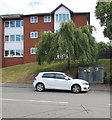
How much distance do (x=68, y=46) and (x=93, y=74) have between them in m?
3.88

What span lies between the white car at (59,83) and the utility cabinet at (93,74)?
4.63 metres

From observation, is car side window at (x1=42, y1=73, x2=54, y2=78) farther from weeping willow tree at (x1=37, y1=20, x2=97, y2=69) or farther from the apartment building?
the apartment building

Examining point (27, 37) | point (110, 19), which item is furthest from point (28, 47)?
point (110, 19)

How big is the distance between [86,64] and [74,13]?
16.8 m

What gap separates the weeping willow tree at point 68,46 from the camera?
17.4 m

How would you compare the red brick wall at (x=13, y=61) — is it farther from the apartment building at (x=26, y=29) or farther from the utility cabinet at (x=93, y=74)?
the utility cabinet at (x=93, y=74)

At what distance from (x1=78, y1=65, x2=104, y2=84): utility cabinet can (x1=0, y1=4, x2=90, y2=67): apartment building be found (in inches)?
637

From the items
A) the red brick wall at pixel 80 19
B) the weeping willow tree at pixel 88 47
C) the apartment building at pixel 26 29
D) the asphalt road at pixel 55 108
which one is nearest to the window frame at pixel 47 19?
the apartment building at pixel 26 29

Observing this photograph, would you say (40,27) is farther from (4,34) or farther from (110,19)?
(110,19)

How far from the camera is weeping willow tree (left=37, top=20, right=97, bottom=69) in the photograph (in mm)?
17406

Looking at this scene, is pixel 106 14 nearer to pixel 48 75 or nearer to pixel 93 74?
pixel 93 74

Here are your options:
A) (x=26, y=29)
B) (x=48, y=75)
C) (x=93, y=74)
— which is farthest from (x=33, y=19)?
(x=48, y=75)

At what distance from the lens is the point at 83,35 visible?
59.3 feet

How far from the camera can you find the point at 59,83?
1320cm
